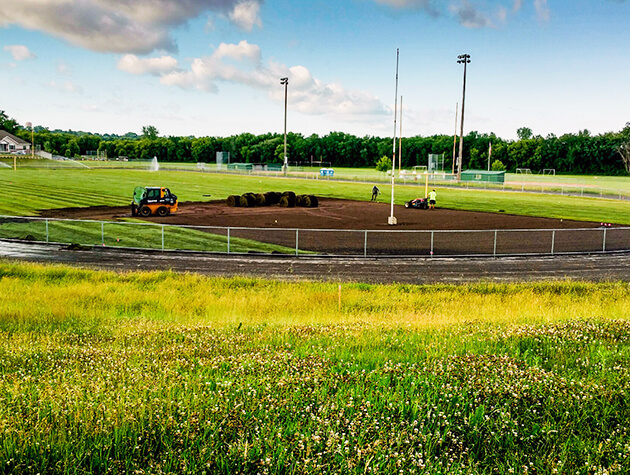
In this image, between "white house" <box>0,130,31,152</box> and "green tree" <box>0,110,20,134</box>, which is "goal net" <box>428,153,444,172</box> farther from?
"green tree" <box>0,110,20,134</box>

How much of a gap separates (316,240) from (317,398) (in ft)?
90.5

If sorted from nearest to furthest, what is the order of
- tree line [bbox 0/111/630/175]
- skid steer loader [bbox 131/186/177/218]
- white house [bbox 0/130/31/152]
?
skid steer loader [bbox 131/186/177/218] → tree line [bbox 0/111/630/175] → white house [bbox 0/130/31/152]

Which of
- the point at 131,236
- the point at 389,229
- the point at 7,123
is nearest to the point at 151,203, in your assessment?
the point at 131,236

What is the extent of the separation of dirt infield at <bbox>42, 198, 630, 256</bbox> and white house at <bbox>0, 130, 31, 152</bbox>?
132523mm

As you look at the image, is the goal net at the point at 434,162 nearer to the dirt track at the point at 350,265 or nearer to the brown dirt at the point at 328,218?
the brown dirt at the point at 328,218

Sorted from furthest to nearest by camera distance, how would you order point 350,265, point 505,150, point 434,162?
point 505,150
point 434,162
point 350,265

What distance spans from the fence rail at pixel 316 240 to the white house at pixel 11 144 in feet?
458

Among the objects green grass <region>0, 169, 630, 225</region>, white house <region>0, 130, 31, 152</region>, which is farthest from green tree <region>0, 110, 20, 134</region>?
green grass <region>0, 169, 630, 225</region>

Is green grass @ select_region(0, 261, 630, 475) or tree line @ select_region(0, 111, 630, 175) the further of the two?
tree line @ select_region(0, 111, 630, 175)

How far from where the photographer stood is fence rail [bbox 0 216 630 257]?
30344 millimetres

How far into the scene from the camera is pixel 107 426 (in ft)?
17.9

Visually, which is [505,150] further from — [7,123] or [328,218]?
[7,123]

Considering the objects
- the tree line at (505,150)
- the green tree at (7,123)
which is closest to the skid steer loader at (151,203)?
the tree line at (505,150)

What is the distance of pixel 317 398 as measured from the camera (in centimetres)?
628
